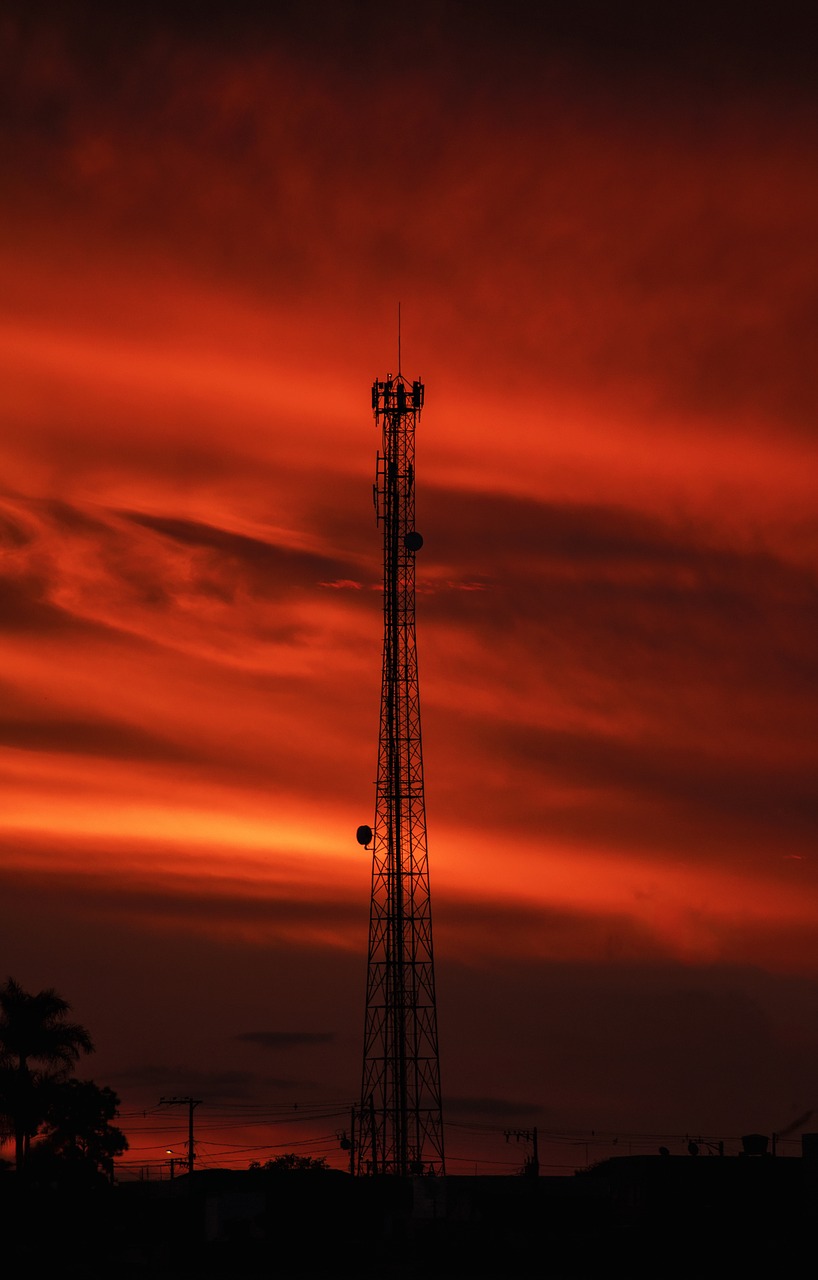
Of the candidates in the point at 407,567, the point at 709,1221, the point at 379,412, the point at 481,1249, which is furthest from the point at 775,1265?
the point at 379,412

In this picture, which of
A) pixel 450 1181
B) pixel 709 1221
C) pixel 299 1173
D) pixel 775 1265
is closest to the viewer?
pixel 775 1265

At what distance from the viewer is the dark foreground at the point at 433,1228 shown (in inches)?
2872

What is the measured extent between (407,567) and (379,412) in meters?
7.00

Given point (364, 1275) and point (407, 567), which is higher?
point (407, 567)

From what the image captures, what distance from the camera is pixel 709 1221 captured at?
7525 centimetres

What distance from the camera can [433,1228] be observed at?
80188mm

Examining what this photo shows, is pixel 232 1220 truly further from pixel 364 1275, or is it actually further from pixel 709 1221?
pixel 709 1221

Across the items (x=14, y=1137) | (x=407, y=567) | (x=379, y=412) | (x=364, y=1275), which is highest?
(x=379, y=412)

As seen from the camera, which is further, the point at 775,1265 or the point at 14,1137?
the point at 14,1137

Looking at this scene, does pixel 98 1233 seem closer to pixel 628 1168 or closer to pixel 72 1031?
pixel 72 1031

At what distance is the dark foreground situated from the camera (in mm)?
72938

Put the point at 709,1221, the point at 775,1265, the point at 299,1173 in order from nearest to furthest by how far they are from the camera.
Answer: the point at 775,1265, the point at 709,1221, the point at 299,1173

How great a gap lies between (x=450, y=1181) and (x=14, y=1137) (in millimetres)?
22116

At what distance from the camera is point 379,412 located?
8219 centimetres
